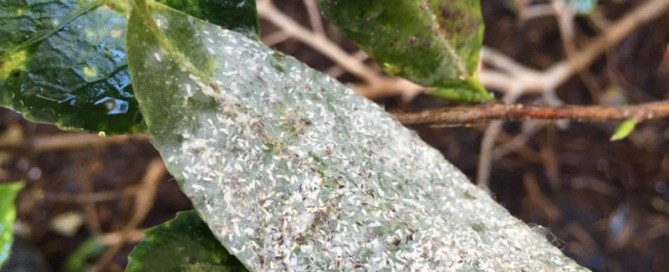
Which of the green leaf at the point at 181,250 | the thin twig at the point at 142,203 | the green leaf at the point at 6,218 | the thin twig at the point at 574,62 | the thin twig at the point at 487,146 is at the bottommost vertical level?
the thin twig at the point at 142,203

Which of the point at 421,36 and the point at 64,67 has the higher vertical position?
the point at 421,36

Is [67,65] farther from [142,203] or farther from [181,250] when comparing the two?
[142,203]

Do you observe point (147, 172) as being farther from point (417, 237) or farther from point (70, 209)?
point (417, 237)

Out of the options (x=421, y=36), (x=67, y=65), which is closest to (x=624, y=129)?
(x=421, y=36)

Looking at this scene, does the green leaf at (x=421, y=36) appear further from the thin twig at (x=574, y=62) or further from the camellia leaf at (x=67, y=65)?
the thin twig at (x=574, y=62)

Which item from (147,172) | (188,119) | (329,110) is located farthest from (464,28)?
(147,172)

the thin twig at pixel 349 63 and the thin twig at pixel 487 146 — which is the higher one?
the thin twig at pixel 487 146

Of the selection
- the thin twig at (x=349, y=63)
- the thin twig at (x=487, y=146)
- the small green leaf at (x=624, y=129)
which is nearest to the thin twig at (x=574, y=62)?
the thin twig at (x=487, y=146)
